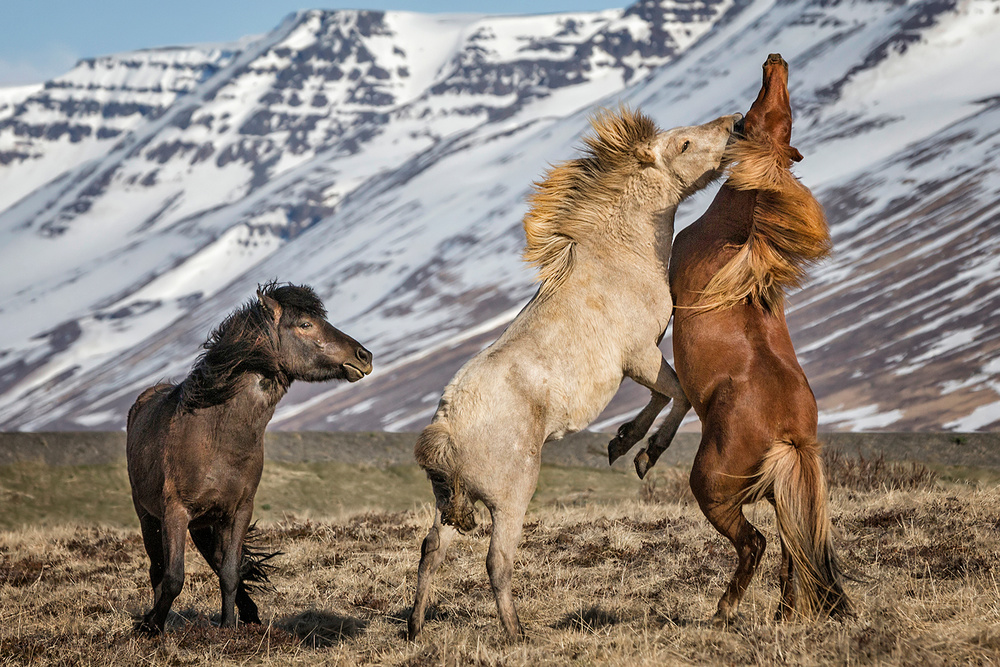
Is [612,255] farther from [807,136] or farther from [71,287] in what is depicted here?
[71,287]

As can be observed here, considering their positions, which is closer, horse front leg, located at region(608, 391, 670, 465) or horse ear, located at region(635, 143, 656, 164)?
horse front leg, located at region(608, 391, 670, 465)

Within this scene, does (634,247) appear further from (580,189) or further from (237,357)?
(237,357)

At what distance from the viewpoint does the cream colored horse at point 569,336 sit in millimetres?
5629

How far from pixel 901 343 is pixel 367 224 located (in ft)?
368

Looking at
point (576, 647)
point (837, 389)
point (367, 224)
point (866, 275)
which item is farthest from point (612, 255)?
point (367, 224)

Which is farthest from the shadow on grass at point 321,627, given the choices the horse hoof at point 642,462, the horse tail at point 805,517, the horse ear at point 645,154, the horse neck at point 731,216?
the horse ear at point 645,154

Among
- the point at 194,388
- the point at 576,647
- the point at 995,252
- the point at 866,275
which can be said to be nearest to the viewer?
the point at 576,647

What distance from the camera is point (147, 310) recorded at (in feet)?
520

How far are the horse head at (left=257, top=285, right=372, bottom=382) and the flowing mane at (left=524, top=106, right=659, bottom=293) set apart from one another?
1.51 metres

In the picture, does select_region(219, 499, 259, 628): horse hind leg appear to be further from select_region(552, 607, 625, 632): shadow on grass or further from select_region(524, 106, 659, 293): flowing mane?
select_region(524, 106, 659, 293): flowing mane

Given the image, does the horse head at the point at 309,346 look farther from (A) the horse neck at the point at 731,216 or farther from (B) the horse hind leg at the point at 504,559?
(A) the horse neck at the point at 731,216

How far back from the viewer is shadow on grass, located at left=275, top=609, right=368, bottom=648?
6484mm

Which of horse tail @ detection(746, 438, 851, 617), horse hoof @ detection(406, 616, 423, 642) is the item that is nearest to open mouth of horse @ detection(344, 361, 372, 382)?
horse hoof @ detection(406, 616, 423, 642)

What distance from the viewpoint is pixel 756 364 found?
18.4ft
